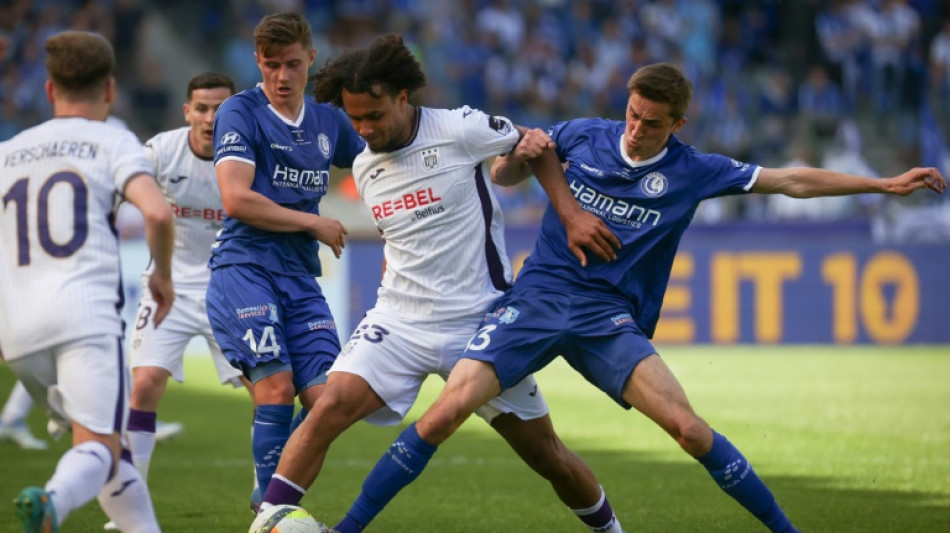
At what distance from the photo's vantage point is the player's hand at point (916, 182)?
20.6ft

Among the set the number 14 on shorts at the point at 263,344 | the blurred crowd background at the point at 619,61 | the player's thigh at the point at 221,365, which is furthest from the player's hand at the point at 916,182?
the blurred crowd background at the point at 619,61

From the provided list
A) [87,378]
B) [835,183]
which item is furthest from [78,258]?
[835,183]

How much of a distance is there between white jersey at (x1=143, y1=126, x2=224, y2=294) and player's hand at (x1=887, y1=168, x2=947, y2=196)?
4012mm

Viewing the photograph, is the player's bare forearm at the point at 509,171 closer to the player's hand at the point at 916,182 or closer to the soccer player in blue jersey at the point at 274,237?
the soccer player in blue jersey at the point at 274,237

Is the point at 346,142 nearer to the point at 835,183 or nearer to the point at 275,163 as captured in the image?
the point at 275,163

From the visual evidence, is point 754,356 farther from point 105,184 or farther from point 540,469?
point 105,184

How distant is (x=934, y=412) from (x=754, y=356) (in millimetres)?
5612

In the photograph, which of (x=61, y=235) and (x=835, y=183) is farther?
(x=835, y=183)

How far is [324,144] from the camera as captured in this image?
6973mm

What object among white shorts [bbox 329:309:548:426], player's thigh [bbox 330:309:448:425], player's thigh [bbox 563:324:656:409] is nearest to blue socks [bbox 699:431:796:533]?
player's thigh [bbox 563:324:656:409]

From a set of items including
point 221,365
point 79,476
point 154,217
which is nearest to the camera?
point 79,476

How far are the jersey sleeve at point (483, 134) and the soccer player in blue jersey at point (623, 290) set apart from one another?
0.42 ft

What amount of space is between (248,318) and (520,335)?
1339 mm

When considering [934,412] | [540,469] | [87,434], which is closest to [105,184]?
[87,434]
